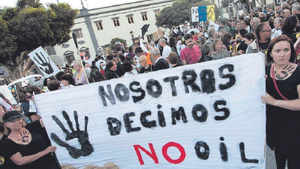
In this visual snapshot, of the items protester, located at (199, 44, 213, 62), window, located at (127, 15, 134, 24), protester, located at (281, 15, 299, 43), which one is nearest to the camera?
protester, located at (281, 15, 299, 43)

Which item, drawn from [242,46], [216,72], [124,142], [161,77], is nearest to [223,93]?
[216,72]

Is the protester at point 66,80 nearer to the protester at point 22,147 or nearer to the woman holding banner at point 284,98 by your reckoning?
the protester at point 22,147

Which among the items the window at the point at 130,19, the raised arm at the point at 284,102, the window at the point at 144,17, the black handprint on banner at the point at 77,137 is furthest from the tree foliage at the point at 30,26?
the window at the point at 144,17

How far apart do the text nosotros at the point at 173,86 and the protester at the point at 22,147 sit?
0.89m

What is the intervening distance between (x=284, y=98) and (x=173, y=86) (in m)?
0.97

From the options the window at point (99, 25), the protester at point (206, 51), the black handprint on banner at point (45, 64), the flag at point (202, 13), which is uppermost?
the window at point (99, 25)

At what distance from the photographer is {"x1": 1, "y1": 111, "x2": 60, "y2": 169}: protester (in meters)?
2.00

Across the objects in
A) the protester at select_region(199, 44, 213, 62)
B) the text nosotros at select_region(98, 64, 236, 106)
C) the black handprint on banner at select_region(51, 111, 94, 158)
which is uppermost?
the protester at select_region(199, 44, 213, 62)

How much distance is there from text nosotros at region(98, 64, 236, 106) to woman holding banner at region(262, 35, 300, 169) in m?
0.35

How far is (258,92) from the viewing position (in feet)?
5.93

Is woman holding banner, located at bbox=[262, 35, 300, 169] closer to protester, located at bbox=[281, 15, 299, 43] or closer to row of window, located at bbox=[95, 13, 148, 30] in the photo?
protester, located at bbox=[281, 15, 299, 43]

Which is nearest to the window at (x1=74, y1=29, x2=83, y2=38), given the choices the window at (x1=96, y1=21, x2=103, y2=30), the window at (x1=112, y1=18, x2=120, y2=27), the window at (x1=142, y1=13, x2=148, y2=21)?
the window at (x1=96, y1=21, x2=103, y2=30)

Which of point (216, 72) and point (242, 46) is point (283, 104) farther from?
point (242, 46)

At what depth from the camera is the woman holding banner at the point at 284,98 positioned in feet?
5.32
